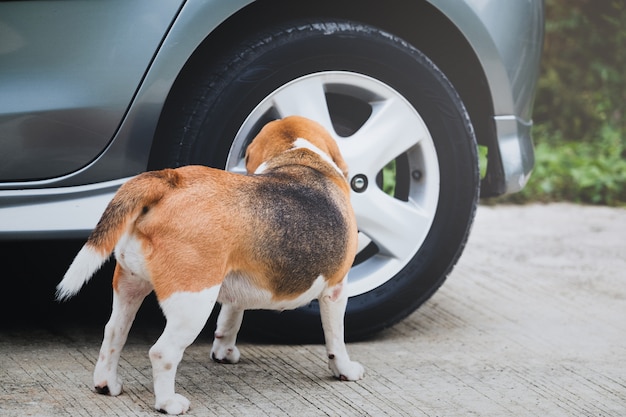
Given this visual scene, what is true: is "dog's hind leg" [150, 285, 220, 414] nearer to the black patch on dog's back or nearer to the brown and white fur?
the brown and white fur

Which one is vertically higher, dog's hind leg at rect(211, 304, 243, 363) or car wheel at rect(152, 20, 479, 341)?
car wheel at rect(152, 20, 479, 341)

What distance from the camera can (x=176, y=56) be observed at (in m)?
3.22

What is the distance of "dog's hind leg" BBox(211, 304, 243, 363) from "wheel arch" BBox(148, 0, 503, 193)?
0.55 m

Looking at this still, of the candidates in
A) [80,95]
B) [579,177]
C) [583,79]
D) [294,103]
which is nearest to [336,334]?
[294,103]

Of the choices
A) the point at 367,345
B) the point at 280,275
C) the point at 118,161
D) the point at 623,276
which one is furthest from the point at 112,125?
the point at 623,276

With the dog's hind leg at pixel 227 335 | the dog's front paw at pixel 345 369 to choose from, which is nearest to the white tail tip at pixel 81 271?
the dog's hind leg at pixel 227 335

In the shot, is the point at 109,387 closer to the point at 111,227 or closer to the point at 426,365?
the point at 111,227

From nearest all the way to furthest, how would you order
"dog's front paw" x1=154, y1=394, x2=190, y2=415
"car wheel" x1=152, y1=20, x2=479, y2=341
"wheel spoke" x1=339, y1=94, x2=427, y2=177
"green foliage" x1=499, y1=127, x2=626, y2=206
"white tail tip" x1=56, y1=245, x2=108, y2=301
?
"white tail tip" x1=56, y1=245, x2=108, y2=301 < "dog's front paw" x1=154, y1=394, x2=190, y2=415 < "car wheel" x1=152, y1=20, x2=479, y2=341 < "wheel spoke" x1=339, y1=94, x2=427, y2=177 < "green foliage" x1=499, y1=127, x2=626, y2=206

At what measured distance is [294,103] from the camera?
3.46m

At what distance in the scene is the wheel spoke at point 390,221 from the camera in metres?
3.55

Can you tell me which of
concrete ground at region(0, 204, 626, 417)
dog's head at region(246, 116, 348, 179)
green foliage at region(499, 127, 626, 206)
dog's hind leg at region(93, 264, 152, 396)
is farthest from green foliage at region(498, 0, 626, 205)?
dog's hind leg at region(93, 264, 152, 396)

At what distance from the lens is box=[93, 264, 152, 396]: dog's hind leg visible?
9.50 feet

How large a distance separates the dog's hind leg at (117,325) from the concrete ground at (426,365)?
0.05m

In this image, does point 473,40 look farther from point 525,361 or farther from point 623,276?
point 623,276
